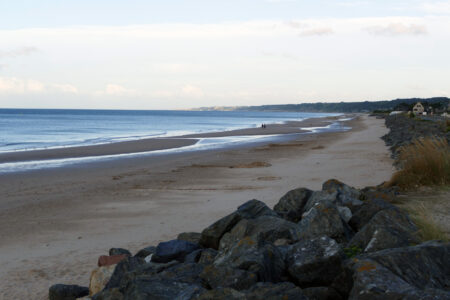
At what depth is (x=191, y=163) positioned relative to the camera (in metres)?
23.1

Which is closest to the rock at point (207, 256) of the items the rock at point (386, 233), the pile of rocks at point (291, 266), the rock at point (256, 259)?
the pile of rocks at point (291, 266)

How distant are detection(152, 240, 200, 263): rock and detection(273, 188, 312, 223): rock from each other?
2040mm

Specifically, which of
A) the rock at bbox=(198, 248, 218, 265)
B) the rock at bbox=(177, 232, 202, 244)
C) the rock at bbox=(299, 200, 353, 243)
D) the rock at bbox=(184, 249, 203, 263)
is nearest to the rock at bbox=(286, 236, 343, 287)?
the rock at bbox=(299, 200, 353, 243)

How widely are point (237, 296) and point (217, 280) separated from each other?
2.00 feet

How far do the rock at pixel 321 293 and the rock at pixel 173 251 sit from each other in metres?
2.22

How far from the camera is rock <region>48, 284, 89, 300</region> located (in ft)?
19.6

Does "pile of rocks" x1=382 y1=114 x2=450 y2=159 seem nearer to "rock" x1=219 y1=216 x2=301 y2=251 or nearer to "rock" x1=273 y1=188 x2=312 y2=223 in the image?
"rock" x1=273 y1=188 x2=312 y2=223

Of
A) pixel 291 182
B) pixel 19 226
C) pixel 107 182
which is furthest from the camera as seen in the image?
pixel 107 182

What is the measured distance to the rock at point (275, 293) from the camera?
153 inches

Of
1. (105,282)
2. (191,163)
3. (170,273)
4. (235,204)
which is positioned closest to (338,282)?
(170,273)

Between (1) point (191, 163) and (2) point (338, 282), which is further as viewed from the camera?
(1) point (191, 163)

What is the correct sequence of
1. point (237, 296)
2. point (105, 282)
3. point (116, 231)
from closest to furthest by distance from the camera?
point (237, 296) → point (105, 282) → point (116, 231)

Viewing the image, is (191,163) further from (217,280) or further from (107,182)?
(217,280)

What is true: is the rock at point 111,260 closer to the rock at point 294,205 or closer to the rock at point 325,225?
the rock at point 325,225
